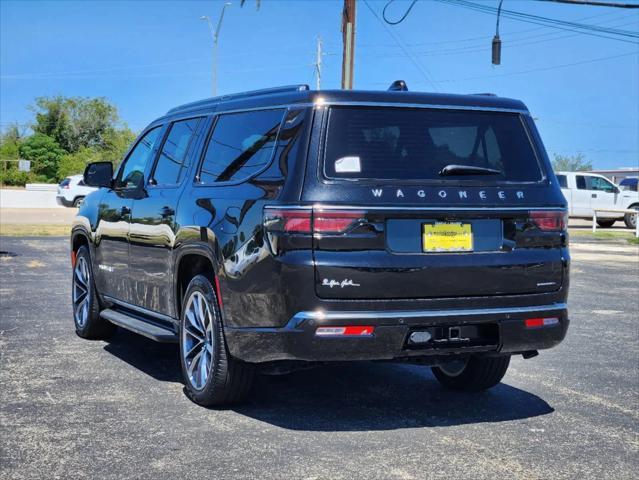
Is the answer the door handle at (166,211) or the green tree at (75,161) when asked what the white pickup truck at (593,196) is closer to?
the door handle at (166,211)

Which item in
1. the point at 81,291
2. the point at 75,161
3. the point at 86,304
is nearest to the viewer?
the point at 86,304

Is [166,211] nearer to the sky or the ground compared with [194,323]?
nearer to the sky

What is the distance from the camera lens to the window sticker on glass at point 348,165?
479 centimetres

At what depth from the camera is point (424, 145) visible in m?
5.02

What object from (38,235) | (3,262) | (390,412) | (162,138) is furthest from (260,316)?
(38,235)

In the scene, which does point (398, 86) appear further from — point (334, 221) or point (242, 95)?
point (334, 221)

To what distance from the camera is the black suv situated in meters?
4.63

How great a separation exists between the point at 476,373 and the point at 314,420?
4.21 feet

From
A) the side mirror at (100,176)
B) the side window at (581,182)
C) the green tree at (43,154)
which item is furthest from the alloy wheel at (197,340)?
the green tree at (43,154)

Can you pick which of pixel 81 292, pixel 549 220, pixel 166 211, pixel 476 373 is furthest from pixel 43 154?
pixel 549 220

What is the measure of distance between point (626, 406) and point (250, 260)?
8.75 ft

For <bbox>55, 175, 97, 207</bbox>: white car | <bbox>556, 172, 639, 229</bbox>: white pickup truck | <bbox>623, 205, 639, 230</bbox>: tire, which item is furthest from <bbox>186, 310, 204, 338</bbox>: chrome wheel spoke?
<bbox>55, 175, 97, 207</bbox>: white car

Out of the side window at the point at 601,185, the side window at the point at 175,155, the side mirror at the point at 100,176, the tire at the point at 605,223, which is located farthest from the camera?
the tire at the point at 605,223

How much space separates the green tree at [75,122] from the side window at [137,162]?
8993cm
